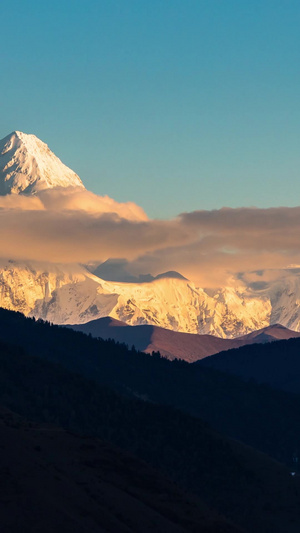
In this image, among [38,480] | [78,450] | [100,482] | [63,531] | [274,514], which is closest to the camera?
[63,531]

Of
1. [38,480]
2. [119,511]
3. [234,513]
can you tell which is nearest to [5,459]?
[38,480]

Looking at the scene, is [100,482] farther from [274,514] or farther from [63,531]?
[274,514]

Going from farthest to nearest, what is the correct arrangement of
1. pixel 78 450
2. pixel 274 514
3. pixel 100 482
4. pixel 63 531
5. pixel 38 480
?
1. pixel 274 514
2. pixel 78 450
3. pixel 100 482
4. pixel 38 480
5. pixel 63 531

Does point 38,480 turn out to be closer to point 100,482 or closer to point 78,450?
point 100,482

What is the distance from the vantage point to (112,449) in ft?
466

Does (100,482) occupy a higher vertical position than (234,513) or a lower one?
higher

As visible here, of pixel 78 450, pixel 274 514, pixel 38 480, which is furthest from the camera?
pixel 274 514

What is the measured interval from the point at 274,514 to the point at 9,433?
3160 inches

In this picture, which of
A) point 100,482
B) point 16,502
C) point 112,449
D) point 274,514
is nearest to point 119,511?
point 100,482

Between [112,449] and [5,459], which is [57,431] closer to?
[112,449]

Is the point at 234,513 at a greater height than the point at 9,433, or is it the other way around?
the point at 9,433

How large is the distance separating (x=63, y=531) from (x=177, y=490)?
1518 inches

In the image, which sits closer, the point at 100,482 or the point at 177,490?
the point at 100,482

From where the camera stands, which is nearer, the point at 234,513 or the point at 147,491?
the point at 147,491
